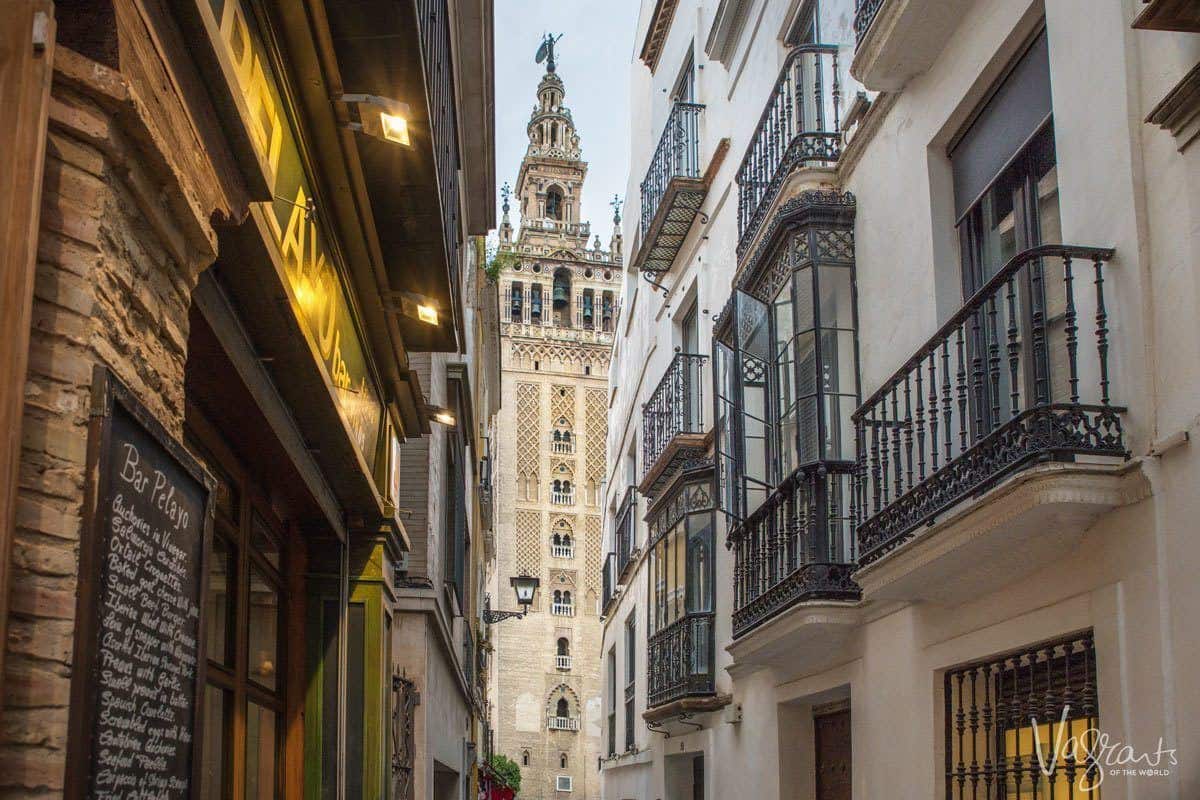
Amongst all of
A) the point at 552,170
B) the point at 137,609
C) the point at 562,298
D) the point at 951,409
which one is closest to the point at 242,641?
the point at 137,609

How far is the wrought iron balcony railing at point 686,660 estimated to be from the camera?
1332cm

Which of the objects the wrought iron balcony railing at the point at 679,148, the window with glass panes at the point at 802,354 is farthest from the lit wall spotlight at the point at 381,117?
the wrought iron balcony railing at the point at 679,148

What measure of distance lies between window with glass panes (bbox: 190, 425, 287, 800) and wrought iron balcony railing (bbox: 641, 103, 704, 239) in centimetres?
889

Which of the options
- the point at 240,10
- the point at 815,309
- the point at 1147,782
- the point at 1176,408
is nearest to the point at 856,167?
the point at 815,309

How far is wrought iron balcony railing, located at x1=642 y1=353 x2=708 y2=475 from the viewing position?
14.5 meters

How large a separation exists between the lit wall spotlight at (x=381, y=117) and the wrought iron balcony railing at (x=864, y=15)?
3.62m

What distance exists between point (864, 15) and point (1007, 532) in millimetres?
4044

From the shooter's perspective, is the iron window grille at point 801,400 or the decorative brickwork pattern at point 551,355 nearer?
the iron window grille at point 801,400

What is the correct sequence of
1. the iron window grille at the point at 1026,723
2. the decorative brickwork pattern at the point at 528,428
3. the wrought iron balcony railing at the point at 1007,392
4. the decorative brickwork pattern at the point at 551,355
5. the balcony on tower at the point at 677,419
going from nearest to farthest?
the wrought iron balcony railing at the point at 1007,392, the iron window grille at the point at 1026,723, the balcony on tower at the point at 677,419, the decorative brickwork pattern at the point at 528,428, the decorative brickwork pattern at the point at 551,355

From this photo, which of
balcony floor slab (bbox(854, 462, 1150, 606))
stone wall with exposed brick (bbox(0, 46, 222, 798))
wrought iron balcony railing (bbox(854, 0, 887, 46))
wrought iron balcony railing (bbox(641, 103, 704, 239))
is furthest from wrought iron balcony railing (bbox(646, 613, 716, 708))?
stone wall with exposed brick (bbox(0, 46, 222, 798))

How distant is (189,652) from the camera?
3420mm

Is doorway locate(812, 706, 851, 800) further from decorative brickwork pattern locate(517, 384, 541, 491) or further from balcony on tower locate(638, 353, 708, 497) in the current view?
decorative brickwork pattern locate(517, 384, 541, 491)

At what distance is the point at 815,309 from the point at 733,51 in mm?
5583

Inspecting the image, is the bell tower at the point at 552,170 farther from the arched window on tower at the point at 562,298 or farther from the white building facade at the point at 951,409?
the white building facade at the point at 951,409
